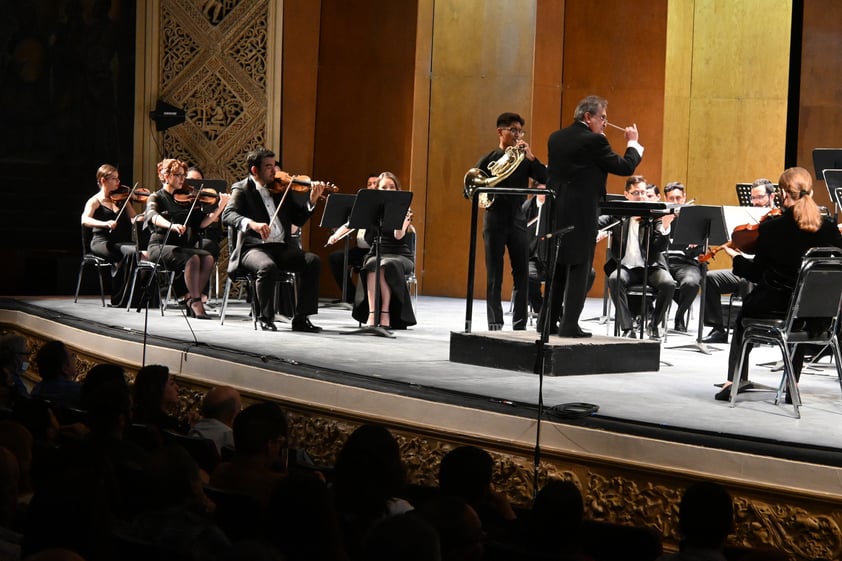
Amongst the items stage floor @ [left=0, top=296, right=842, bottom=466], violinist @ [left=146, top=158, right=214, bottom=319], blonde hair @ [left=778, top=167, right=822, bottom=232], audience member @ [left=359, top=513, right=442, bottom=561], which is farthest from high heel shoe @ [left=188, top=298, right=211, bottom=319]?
audience member @ [left=359, top=513, right=442, bottom=561]

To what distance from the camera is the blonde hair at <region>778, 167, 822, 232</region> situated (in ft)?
18.0

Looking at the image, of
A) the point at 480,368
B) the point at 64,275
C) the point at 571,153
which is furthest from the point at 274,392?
the point at 64,275

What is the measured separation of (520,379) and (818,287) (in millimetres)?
1607

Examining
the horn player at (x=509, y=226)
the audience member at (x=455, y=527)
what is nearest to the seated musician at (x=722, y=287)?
the horn player at (x=509, y=226)

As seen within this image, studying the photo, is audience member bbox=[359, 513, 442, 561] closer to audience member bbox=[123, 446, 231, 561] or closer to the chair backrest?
audience member bbox=[123, 446, 231, 561]

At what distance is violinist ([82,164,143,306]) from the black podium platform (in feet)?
12.8

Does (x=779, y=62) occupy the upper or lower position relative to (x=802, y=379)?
upper

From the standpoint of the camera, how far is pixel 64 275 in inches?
436

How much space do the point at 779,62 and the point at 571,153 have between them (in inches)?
252

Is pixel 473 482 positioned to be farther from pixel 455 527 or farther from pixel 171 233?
pixel 171 233

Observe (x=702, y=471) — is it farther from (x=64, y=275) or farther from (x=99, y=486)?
(x=64, y=275)

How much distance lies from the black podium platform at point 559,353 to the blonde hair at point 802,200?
136 cm

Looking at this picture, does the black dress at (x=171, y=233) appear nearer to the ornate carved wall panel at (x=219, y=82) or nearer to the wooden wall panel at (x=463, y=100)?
the ornate carved wall panel at (x=219, y=82)

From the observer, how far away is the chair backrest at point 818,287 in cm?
530
